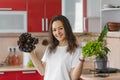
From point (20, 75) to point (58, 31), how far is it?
1.79 meters

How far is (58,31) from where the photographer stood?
1988mm

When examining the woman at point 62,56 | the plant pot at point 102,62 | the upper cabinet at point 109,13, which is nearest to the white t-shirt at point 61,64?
the woman at point 62,56

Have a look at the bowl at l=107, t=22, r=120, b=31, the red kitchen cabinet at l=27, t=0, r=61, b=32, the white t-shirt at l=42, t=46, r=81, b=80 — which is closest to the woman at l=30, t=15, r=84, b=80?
the white t-shirt at l=42, t=46, r=81, b=80

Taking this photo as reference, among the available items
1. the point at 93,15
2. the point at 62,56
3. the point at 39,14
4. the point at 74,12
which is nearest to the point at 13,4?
the point at 39,14

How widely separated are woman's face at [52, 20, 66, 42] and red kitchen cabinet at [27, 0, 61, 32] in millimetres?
1968

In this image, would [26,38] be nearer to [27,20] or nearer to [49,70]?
[49,70]

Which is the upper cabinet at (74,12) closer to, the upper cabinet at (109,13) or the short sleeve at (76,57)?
the upper cabinet at (109,13)

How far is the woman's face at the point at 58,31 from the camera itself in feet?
6.51

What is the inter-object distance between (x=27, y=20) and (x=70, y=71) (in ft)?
6.99

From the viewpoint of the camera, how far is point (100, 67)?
270 cm

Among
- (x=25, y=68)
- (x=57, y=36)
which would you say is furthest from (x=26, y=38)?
(x=25, y=68)

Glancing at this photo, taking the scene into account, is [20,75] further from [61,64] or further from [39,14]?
[61,64]

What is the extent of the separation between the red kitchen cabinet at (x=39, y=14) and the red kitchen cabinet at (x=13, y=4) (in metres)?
0.08

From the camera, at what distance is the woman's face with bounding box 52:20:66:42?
6.51 ft
